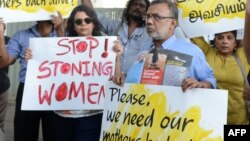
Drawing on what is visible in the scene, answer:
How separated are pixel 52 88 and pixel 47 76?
0.10m

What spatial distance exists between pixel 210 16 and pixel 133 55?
65 cm

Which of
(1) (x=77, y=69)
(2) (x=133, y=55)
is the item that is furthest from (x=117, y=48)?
(1) (x=77, y=69)

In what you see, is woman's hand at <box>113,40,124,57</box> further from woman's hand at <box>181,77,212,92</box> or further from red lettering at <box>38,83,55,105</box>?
woman's hand at <box>181,77,212,92</box>

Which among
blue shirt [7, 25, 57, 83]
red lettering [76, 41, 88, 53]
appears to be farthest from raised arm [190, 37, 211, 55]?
blue shirt [7, 25, 57, 83]

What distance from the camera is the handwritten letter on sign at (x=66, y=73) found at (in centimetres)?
395

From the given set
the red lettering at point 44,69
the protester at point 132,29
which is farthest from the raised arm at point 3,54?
the protester at point 132,29

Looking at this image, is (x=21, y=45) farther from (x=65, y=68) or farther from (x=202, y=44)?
(x=202, y=44)

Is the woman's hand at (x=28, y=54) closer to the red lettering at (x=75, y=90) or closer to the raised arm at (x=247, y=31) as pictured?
the red lettering at (x=75, y=90)

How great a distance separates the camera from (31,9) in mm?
4457

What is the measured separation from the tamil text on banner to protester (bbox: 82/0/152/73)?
1.08ft

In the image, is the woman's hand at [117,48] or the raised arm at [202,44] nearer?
the woman's hand at [117,48]

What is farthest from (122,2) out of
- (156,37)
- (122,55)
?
(156,37)

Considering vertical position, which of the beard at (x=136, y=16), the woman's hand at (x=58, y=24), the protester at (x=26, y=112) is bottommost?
the protester at (x=26, y=112)

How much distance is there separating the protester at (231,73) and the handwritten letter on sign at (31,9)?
131 centimetres
